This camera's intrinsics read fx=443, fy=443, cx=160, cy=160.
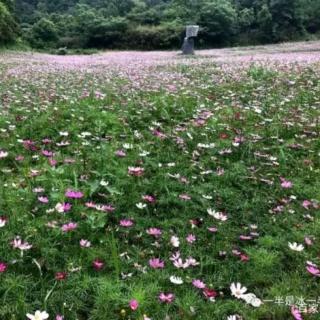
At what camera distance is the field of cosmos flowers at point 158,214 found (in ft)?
9.80

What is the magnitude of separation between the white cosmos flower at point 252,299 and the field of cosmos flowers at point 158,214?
15 mm

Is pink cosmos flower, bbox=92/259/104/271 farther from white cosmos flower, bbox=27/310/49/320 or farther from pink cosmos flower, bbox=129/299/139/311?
white cosmos flower, bbox=27/310/49/320

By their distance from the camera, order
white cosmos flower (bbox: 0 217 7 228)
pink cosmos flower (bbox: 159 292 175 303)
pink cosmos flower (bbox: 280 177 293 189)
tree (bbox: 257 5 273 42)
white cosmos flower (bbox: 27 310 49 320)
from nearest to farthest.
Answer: white cosmos flower (bbox: 27 310 49 320)
pink cosmos flower (bbox: 159 292 175 303)
white cosmos flower (bbox: 0 217 7 228)
pink cosmos flower (bbox: 280 177 293 189)
tree (bbox: 257 5 273 42)

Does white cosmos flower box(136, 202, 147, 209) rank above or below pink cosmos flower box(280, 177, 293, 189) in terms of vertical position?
above

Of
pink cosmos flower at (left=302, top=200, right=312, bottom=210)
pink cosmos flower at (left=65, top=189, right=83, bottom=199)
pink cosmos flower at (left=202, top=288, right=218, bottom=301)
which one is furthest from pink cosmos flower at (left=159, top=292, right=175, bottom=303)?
pink cosmos flower at (left=302, top=200, right=312, bottom=210)

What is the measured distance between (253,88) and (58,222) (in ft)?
23.6

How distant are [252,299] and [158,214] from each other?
1.36 meters

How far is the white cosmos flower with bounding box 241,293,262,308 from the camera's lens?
2955 millimetres

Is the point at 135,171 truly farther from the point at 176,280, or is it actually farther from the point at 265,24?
the point at 265,24

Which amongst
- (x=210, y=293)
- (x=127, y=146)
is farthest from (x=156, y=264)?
(x=127, y=146)

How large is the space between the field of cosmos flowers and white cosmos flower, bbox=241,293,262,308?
0.05ft

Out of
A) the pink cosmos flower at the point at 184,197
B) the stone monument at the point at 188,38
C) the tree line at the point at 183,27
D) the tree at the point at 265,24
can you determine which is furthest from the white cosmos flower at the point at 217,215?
the tree at the point at 265,24

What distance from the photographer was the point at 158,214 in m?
4.11

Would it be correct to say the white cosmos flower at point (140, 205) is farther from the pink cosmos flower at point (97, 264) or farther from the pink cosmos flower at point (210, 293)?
the pink cosmos flower at point (210, 293)
